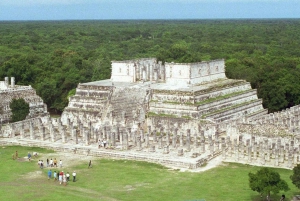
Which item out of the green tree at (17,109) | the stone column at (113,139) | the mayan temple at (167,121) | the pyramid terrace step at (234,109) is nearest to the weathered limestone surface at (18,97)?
the mayan temple at (167,121)

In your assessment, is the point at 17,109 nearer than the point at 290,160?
No

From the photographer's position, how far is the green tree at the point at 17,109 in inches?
1521

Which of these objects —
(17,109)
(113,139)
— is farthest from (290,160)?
(17,109)

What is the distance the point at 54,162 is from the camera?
2839 centimetres

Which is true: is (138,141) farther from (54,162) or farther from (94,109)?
(94,109)

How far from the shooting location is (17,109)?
3878 cm

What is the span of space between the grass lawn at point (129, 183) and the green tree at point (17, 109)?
9557mm

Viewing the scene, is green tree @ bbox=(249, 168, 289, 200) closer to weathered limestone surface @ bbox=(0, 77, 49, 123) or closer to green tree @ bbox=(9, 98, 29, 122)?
green tree @ bbox=(9, 98, 29, 122)

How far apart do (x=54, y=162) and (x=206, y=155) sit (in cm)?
831

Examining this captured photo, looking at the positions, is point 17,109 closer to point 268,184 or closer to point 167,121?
point 167,121

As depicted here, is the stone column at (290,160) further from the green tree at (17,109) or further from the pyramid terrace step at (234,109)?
the green tree at (17,109)

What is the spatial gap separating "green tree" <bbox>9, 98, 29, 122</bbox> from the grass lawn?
9.56 m

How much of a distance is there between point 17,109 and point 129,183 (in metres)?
16.6

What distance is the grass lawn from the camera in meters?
23.0
